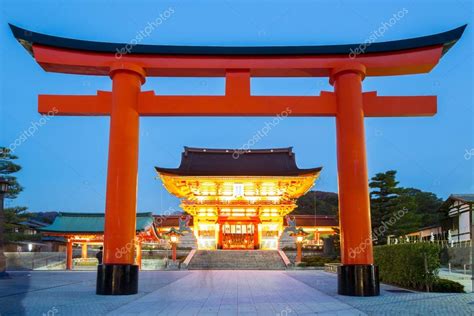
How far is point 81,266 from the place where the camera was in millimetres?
31391

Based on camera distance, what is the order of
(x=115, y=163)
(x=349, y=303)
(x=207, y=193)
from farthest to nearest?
1. (x=207, y=193)
2. (x=115, y=163)
3. (x=349, y=303)

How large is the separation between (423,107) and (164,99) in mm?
6221

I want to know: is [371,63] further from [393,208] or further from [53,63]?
[393,208]

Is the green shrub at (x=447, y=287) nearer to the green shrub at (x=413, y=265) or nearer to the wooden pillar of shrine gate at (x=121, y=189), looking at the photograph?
the green shrub at (x=413, y=265)

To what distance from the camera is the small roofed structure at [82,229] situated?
97.4 ft

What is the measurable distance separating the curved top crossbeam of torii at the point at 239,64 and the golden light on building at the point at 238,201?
22.8m

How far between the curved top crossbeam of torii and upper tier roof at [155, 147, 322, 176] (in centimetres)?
2371

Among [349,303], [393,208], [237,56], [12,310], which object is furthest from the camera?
[393,208]

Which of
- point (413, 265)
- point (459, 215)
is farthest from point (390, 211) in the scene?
point (413, 265)

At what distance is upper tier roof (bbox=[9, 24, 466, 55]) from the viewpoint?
10.8m

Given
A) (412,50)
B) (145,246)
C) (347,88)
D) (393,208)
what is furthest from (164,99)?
(145,246)

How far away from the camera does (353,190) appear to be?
407 inches

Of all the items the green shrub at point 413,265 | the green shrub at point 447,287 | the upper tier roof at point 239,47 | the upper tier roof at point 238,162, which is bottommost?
the green shrub at point 447,287

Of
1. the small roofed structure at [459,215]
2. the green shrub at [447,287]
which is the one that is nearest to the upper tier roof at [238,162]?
the small roofed structure at [459,215]
